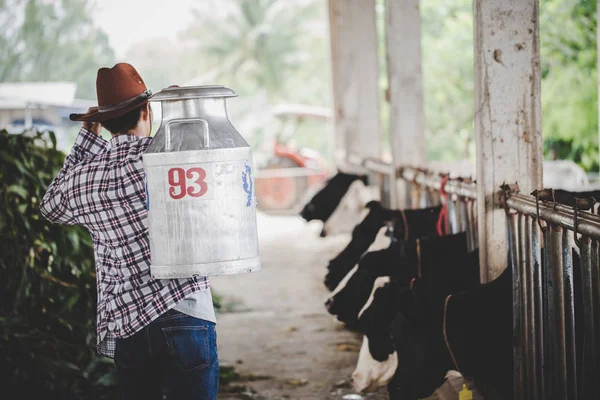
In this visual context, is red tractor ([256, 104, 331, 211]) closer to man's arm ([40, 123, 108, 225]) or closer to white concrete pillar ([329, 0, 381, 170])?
white concrete pillar ([329, 0, 381, 170])

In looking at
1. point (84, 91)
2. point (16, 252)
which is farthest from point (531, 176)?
point (84, 91)

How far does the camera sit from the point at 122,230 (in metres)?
3.07

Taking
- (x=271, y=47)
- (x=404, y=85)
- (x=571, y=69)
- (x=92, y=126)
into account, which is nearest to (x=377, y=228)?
(x=404, y=85)

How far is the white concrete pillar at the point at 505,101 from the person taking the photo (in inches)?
162

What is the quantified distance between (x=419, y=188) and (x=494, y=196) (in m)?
2.46

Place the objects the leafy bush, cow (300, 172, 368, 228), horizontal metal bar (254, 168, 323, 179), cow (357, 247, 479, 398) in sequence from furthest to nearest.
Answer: horizontal metal bar (254, 168, 323, 179), cow (300, 172, 368, 228), the leafy bush, cow (357, 247, 479, 398)

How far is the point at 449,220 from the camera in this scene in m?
5.61

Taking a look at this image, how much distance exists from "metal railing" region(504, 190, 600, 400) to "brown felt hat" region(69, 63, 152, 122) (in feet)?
5.38

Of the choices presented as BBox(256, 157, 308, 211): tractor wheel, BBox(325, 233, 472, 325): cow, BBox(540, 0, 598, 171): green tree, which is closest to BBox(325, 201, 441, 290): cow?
BBox(325, 233, 472, 325): cow

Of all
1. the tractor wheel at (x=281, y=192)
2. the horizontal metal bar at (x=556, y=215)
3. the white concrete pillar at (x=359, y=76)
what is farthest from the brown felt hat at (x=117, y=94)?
the tractor wheel at (x=281, y=192)

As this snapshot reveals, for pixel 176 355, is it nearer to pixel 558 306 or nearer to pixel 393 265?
pixel 558 306

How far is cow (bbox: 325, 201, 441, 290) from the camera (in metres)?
5.62

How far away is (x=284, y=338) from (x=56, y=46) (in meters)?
29.1

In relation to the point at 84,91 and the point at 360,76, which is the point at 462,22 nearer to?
the point at 360,76
